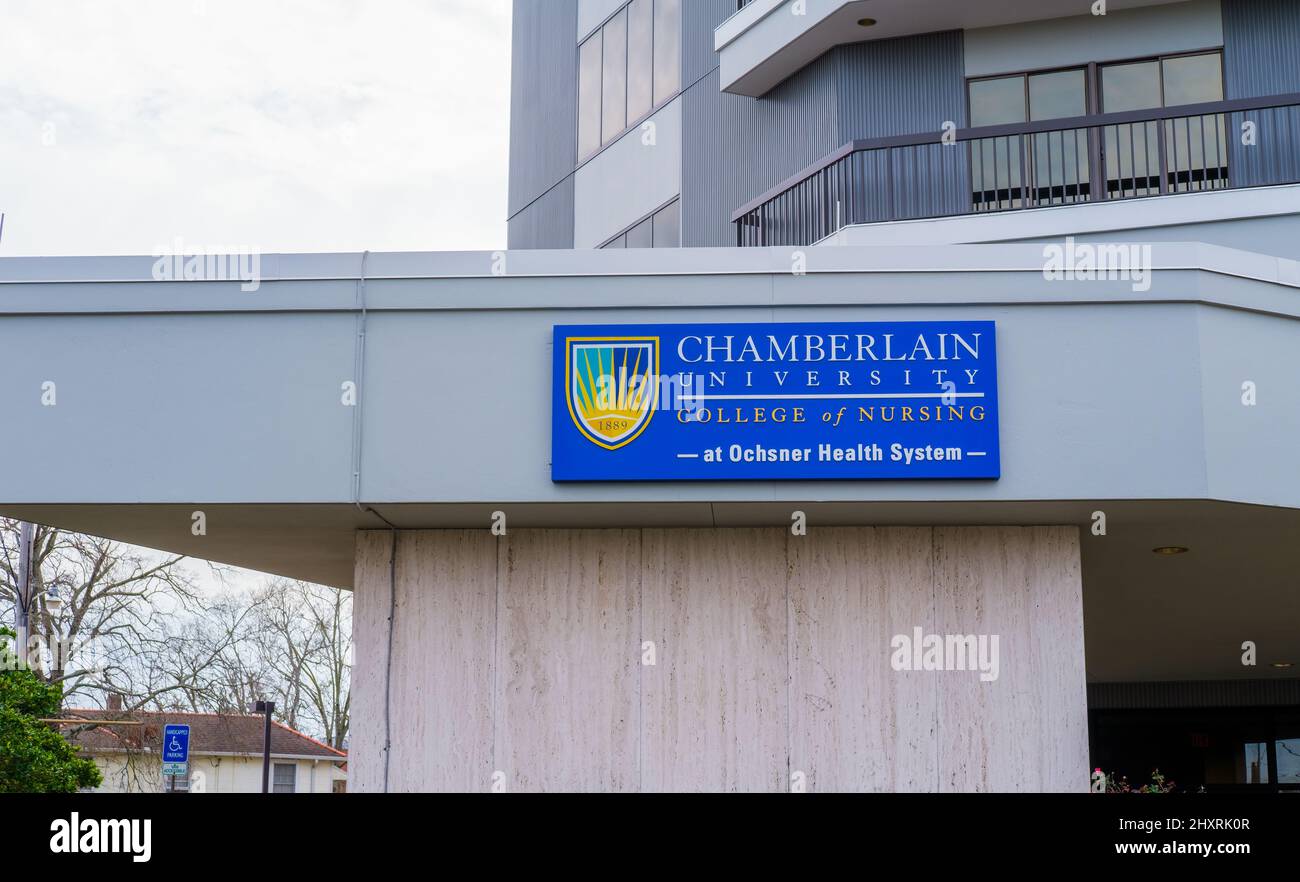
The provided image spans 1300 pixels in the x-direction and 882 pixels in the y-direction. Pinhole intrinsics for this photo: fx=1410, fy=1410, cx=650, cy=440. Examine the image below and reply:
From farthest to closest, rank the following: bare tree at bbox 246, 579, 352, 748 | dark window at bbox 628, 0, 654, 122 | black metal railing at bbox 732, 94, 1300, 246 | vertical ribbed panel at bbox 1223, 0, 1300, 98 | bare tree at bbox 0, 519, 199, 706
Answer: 1. bare tree at bbox 246, 579, 352, 748
2. bare tree at bbox 0, 519, 199, 706
3. dark window at bbox 628, 0, 654, 122
4. vertical ribbed panel at bbox 1223, 0, 1300, 98
5. black metal railing at bbox 732, 94, 1300, 246

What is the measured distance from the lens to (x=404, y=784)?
11.2 m

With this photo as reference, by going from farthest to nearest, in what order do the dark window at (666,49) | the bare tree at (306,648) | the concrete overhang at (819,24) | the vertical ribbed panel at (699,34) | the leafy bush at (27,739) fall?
the bare tree at (306,648)
the dark window at (666,49)
the vertical ribbed panel at (699,34)
the concrete overhang at (819,24)
the leafy bush at (27,739)

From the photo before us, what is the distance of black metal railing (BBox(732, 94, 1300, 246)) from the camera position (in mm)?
17188

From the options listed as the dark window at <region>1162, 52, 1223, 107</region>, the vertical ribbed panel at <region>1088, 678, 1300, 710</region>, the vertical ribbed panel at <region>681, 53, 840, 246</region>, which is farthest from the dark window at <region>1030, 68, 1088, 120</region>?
the vertical ribbed panel at <region>1088, 678, 1300, 710</region>

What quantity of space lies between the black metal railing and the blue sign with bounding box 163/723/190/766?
13.6 metres

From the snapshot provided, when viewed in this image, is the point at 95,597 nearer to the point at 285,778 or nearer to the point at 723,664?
the point at 285,778

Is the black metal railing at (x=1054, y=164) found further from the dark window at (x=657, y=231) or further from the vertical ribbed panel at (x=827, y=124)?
the dark window at (x=657, y=231)

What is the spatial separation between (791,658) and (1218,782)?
1626 cm

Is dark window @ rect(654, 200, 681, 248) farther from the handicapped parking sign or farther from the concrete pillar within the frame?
the handicapped parking sign

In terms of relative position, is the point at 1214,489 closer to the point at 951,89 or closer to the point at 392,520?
the point at 392,520

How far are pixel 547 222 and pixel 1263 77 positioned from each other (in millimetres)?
12618

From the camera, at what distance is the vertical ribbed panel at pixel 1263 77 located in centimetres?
1706

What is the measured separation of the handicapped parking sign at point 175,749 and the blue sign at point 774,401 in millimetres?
16104

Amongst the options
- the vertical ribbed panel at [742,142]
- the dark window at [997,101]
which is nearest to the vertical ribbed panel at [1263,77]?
the dark window at [997,101]
